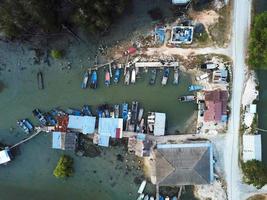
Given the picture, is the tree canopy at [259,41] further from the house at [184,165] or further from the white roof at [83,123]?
the white roof at [83,123]

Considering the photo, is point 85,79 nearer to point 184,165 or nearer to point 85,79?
point 85,79

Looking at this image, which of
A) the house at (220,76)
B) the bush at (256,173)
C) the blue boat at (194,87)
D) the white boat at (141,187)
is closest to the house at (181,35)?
the house at (220,76)

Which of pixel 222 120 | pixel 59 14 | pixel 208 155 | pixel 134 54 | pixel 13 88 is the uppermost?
pixel 59 14

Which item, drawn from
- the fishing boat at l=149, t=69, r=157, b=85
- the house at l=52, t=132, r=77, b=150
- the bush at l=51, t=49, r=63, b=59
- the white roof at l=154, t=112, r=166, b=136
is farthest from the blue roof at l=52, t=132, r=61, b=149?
the fishing boat at l=149, t=69, r=157, b=85

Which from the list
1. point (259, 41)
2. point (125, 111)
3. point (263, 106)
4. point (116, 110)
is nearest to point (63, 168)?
point (116, 110)

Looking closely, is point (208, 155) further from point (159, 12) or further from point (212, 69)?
point (159, 12)

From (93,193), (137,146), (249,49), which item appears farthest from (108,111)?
(249,49)
